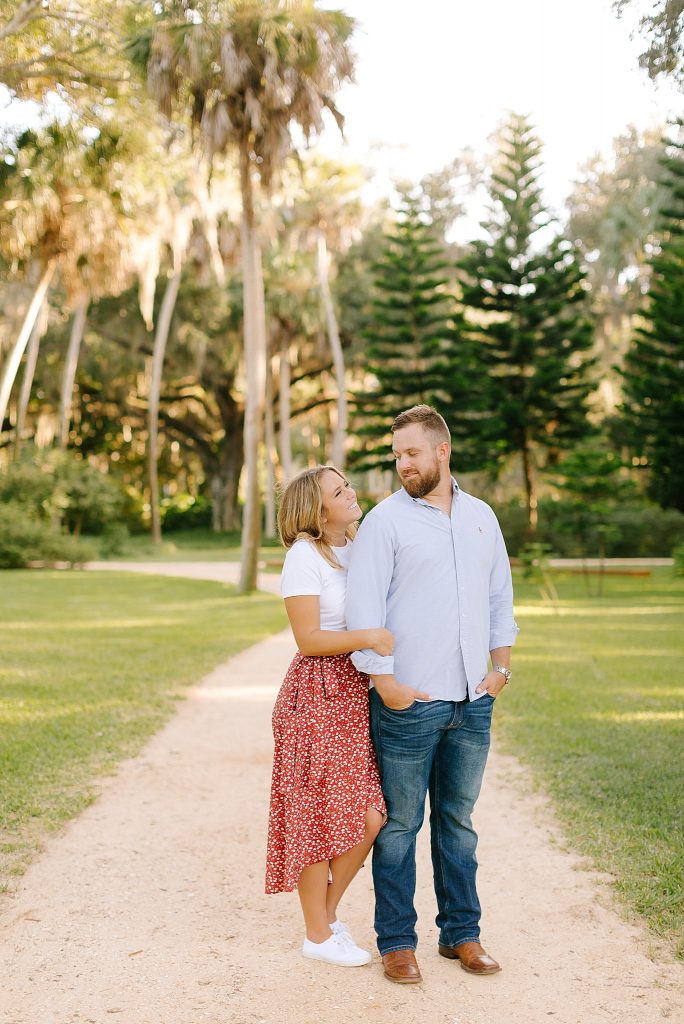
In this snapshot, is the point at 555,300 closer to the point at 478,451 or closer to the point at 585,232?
the point at 478,451

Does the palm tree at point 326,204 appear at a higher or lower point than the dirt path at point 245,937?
higher

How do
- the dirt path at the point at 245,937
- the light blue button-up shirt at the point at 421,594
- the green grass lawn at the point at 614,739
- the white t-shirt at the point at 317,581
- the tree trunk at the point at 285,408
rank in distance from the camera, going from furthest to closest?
the tree trunk at the point at 285,408 → the green grass lawn at the point at 614,739 → the white t-shirt at the point at 317,581 → the light blue button-up shirt at the point at 421,594 → the dirt path at the point at 245,937

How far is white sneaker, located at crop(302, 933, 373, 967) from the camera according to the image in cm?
333

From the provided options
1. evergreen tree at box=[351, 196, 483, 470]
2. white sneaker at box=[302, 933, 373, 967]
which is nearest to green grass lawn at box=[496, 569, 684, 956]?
white sneaker at box=[302, 933, 373, 967]

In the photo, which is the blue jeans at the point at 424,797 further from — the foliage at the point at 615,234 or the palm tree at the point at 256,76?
the foliage at the point at 615,234

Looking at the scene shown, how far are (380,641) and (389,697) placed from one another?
0.58 feet

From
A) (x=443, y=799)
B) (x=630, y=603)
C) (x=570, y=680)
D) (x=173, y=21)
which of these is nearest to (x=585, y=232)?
(x=630, y=603)

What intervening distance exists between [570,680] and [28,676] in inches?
196

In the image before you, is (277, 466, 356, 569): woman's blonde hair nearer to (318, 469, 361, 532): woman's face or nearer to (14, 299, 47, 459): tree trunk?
(318, 469, 361, 532): woman's face

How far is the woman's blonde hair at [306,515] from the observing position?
3352mm

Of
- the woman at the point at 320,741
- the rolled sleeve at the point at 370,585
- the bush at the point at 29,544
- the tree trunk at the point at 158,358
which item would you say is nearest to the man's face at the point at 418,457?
the rolled sleeve at the point at 370,585

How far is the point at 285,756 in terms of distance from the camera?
334 cm

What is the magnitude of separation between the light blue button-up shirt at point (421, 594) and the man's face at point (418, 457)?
2.8 inches

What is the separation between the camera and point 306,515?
11.0ft
